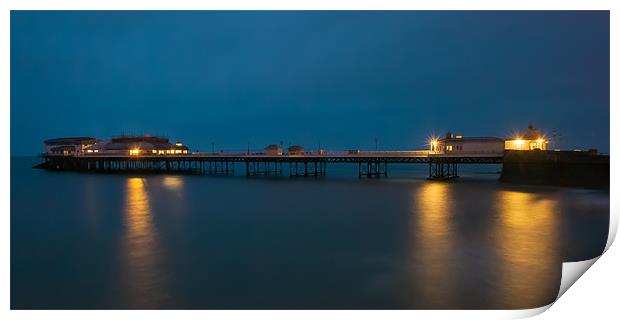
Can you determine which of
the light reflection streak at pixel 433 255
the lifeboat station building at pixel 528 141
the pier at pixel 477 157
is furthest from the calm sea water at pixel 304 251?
the lifeboat station building at pixel 528 141

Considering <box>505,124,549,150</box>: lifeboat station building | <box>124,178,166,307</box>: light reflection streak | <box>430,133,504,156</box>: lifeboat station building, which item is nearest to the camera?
<box>124,178,166,307</box>: light reflection streak

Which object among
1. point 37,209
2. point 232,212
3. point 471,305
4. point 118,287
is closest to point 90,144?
point 37,209

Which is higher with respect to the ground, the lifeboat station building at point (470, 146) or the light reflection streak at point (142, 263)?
the lifeboat station building at point (470, 146)

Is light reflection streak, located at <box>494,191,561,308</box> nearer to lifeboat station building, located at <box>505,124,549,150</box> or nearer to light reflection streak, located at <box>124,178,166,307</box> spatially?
light reflection streak, located at <box>124,178,166,307</box>

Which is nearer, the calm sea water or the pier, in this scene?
the calm sea water

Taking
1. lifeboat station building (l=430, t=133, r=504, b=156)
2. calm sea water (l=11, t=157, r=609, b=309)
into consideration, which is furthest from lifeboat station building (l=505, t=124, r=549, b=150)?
calm sea water (l=11, t=157, r=609, b=309)

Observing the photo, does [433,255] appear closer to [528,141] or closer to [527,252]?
[527,252]

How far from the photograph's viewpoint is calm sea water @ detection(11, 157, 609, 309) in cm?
880

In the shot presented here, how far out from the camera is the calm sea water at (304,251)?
8.80 m

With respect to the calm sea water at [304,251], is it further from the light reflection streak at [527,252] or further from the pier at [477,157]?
the pier at [477,157]

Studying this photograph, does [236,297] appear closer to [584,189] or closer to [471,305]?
[471,305]

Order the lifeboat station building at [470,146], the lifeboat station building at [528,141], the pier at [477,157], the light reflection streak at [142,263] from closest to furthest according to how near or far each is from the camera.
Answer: the light reflection streak at [142,263] < the pier at [477,157] < the lifeboat station building at [528,141] < the lifeboat station building at [470,146]

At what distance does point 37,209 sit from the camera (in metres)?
21.4

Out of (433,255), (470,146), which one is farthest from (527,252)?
(470,146)
